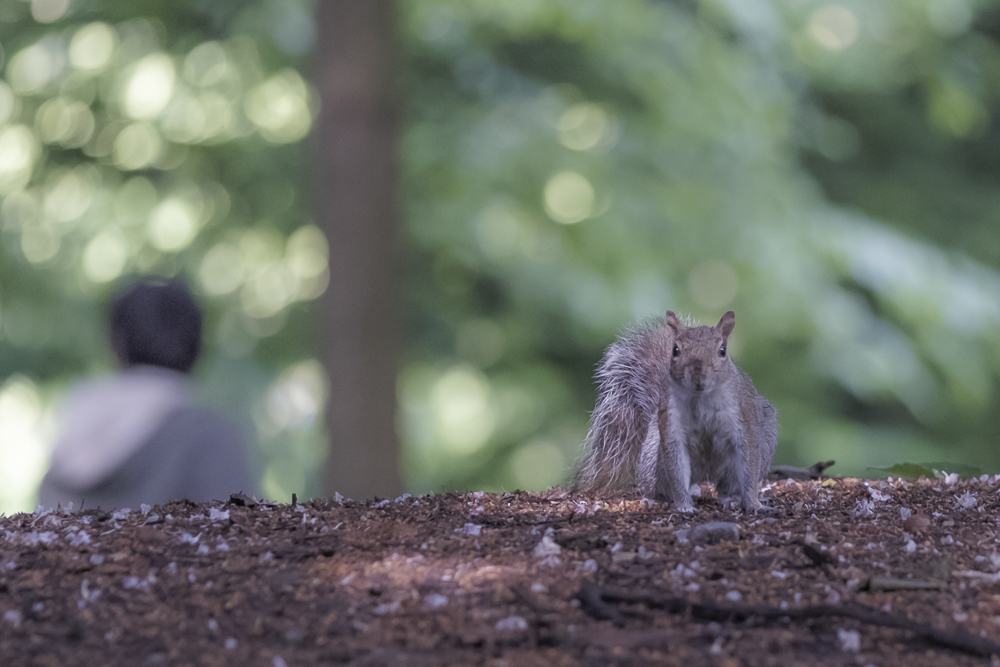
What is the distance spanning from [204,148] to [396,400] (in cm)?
342

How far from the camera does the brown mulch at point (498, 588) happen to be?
5.88 feet

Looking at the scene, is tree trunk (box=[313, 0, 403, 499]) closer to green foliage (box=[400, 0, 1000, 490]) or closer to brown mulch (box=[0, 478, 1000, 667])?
brown mulch (box=[0, 478, 1000, 667])

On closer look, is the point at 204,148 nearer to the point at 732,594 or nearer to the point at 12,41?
the point at 12,41

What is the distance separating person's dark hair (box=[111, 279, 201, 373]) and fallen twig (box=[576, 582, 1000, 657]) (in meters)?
2.07

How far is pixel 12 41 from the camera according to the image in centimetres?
579

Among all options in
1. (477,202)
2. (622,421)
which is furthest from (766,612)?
(477,202)

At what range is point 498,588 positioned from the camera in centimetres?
204

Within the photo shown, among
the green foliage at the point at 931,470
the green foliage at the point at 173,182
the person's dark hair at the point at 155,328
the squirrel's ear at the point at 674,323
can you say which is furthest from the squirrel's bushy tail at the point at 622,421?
the green foliage at the point at 173,182

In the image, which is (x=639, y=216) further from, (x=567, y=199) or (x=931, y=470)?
(x=931, y=470)

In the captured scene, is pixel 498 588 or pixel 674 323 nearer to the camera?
pixel 498 588

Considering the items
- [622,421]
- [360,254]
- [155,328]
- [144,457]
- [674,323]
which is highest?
[360,254]

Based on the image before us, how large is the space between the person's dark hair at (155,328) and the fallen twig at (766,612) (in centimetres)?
207

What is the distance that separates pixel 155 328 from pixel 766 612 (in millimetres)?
2463

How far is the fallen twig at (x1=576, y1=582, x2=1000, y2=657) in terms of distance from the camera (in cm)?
183
